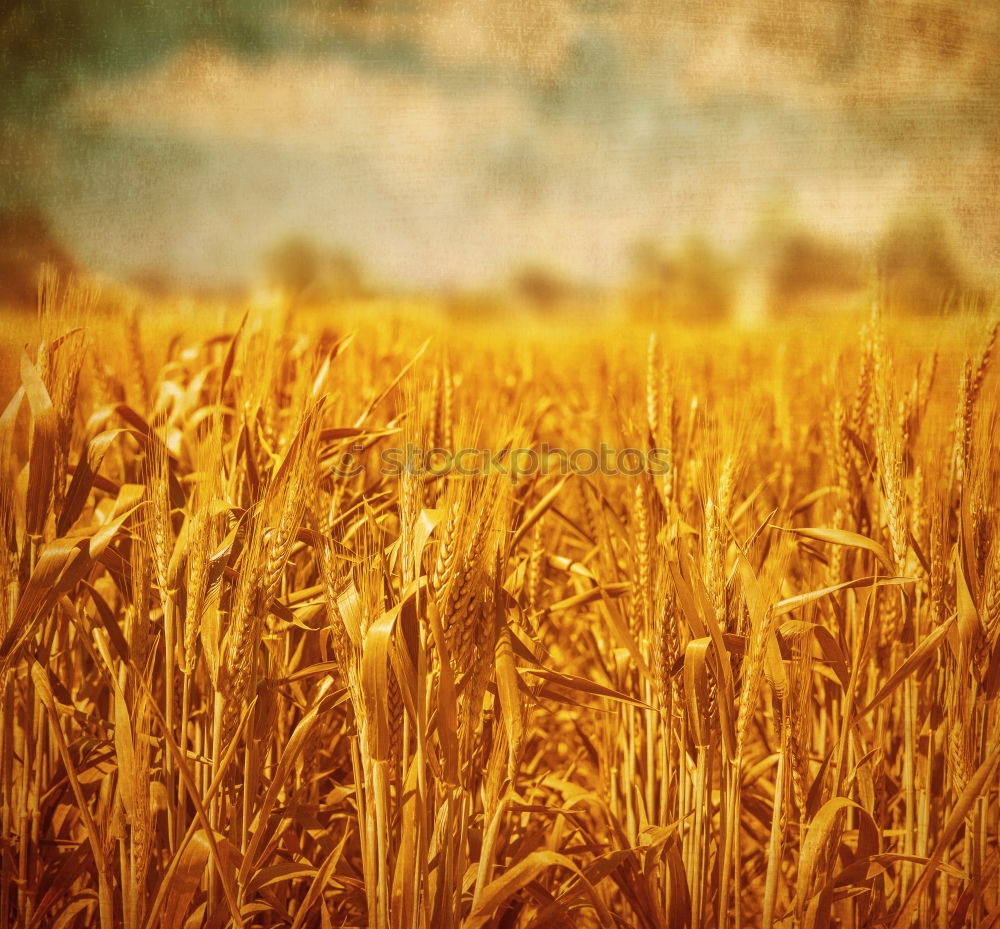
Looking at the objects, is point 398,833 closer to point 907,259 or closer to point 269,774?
point 269,774

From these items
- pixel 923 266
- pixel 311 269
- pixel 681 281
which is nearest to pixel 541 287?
pixel 681 281

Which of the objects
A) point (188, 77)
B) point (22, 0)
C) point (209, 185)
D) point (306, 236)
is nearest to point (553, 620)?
point (306, 236)

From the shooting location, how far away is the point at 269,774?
0.99 meters

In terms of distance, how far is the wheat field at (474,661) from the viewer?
0.74 meters

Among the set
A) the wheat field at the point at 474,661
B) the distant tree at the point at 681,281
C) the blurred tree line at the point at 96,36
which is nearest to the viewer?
the wheat field at the point at 474,661

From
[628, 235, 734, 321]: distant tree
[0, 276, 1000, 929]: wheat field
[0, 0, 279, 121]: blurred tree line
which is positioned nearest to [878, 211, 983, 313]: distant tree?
[0, 276, 1000, 929]: wheat field

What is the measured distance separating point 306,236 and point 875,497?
1.06 meters

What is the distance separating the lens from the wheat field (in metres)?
0.74

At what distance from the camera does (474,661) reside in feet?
2.39

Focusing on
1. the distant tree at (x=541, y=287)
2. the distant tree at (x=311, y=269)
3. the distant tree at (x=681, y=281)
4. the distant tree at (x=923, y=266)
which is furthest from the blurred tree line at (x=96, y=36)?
the distant tree at (x=923, y=266)

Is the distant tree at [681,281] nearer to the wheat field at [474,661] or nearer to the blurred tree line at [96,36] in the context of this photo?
the wheat field at [474,661]

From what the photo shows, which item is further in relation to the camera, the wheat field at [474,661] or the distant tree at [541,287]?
the distant tree at [541,287]

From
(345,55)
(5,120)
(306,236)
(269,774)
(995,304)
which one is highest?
(345,55)

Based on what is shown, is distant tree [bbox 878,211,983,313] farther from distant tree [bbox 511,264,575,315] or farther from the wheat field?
distant tree [bbox 511,264,575,315]
